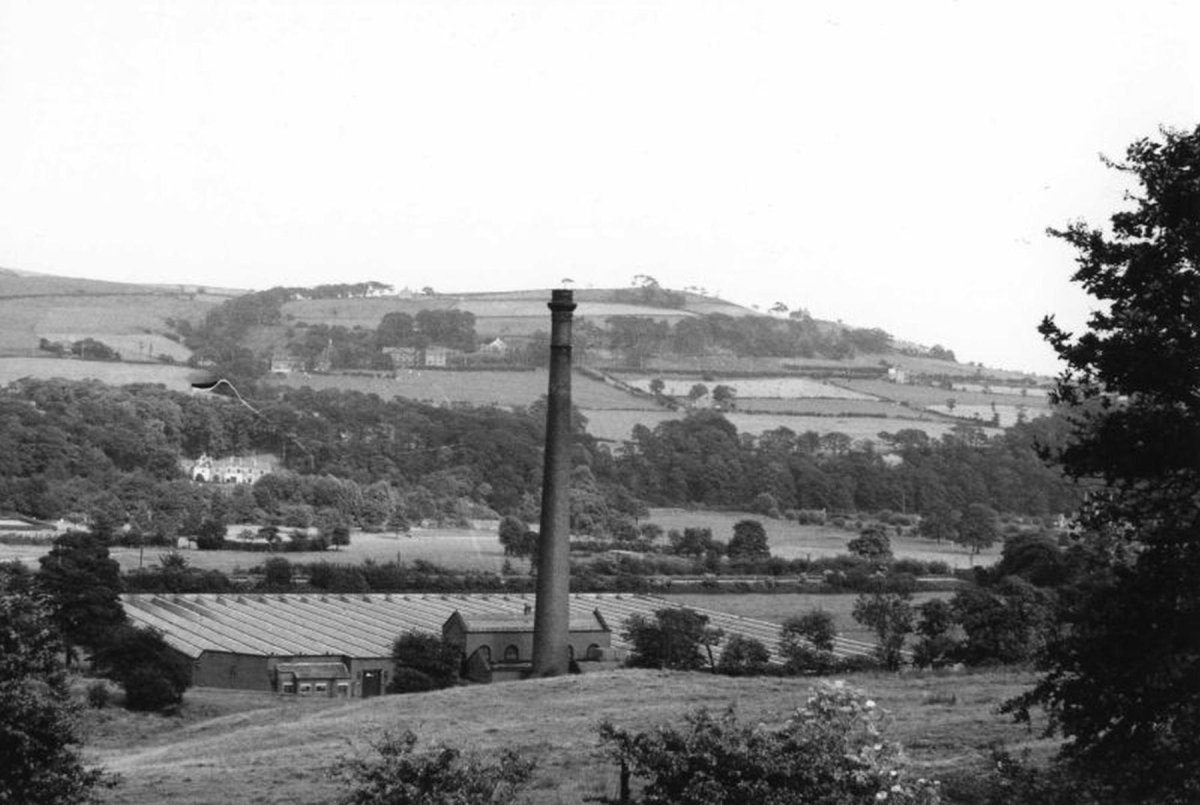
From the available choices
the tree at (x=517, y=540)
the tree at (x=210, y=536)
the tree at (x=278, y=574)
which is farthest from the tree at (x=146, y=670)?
the tree at (x=517, y=540)

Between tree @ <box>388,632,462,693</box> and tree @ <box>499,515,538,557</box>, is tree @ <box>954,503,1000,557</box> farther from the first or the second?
tree @ <box>388,632,462,693</box>

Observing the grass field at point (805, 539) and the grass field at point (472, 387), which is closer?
the grass field at point (805, 539)

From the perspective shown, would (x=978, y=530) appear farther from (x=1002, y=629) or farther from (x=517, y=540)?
(x=1002, y=629)

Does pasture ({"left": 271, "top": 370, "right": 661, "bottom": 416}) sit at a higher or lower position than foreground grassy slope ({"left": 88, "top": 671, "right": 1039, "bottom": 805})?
higher

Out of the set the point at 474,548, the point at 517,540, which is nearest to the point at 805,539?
the point at 517,540

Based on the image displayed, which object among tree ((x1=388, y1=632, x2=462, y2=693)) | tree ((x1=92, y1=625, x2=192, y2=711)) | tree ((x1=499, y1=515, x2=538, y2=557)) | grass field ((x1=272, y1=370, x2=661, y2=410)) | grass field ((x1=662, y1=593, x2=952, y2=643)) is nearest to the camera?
tree ((x1=92, y1=625, x2=192, y2=711))

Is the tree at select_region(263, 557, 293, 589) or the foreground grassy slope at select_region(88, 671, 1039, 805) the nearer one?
the foreground grassy slope at select_region(88, 671, 1039, 805)

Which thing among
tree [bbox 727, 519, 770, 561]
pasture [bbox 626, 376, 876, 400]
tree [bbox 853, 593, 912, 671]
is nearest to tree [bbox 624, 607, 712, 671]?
tree [bbox 853, 593, 912, 671]

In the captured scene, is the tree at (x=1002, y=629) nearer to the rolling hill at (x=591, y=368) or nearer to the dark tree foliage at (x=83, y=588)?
the dark tree foliage at (x=83, y=588)
